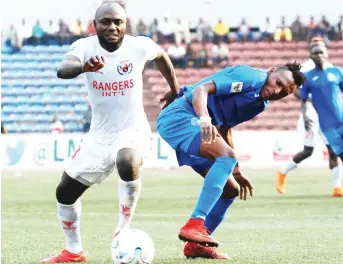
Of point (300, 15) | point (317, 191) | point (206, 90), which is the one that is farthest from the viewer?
point (300, 15)

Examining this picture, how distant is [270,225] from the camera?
12.2 metres

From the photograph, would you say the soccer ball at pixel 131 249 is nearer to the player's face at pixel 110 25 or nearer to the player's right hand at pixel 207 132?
the player's right hand at pixel 207 132

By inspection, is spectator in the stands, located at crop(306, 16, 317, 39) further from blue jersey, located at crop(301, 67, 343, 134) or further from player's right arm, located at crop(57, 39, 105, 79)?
player's right arm, located at crop(57, 39, 105, 79)

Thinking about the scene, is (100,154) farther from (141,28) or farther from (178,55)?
(141,28)

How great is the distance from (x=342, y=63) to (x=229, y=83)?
31.4 meters

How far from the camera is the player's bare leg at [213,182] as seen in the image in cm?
823

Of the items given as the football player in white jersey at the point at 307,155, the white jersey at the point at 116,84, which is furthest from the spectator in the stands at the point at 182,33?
the white jersey at the point at 116,84

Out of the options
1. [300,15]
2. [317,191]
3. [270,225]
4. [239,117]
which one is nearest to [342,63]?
[300,15]

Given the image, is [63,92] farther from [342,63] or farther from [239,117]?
[239,117]

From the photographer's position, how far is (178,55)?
3862 centimetres

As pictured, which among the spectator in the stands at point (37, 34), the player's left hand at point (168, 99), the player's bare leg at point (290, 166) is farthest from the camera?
the spectator in the stands at point (37, 34)

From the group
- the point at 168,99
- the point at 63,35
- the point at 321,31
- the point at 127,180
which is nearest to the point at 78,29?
the point at 63,35

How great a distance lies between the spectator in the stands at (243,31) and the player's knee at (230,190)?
31.6 metres

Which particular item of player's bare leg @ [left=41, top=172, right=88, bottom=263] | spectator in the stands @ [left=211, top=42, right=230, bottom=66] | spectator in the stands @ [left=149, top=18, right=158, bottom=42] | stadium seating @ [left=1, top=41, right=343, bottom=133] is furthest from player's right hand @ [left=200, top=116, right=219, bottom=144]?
spectator in the stands @ [left=149, top=18, right=158, bottom=42]
